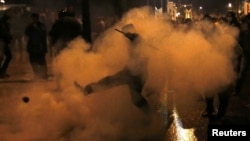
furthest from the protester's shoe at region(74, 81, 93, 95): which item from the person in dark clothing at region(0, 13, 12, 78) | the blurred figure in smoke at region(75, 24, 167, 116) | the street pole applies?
the street pole

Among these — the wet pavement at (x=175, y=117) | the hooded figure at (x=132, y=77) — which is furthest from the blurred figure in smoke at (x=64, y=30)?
the hooded figure at (x=132, y=77)

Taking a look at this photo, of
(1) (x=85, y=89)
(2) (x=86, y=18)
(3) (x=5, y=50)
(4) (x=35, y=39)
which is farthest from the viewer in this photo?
(2) (x=86, y=18)

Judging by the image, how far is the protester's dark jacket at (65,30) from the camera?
37.5ft

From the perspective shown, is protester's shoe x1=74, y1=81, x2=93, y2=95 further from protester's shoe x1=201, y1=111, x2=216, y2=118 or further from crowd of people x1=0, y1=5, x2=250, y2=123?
protester's shoe x1=201, y1=111, x2=216, y2=118

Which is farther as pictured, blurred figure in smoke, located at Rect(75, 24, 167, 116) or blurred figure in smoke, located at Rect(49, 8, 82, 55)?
blurred figure in smoke, located at Rect(49, 8, 82, 55)

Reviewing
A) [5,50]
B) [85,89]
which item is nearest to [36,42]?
[5,50]

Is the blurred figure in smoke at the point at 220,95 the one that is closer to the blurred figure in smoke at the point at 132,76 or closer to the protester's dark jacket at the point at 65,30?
the blurred figure in smoke at the point at 132,76

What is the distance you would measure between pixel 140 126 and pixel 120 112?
2.23ft

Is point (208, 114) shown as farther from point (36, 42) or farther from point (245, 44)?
point (36, 42)

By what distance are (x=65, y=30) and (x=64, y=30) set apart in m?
0.02

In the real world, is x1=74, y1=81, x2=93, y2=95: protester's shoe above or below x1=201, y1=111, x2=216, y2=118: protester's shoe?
above

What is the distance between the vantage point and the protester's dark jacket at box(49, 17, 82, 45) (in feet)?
37.5

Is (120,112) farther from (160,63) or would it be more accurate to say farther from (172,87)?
(172,87)

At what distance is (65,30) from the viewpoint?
37.6 feet
